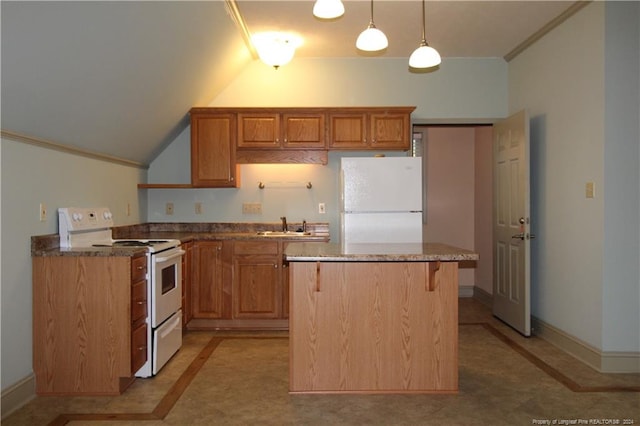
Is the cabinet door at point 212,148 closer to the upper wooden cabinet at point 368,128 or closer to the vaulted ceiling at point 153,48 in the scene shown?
the vaulted ceiling at point 153,48

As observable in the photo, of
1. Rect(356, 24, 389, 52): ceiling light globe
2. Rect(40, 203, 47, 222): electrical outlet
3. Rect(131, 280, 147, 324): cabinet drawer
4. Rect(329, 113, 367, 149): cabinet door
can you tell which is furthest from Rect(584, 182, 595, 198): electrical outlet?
Rect(40, 203, 47, 222): electrical outlet

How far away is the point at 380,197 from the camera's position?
4.29 metres

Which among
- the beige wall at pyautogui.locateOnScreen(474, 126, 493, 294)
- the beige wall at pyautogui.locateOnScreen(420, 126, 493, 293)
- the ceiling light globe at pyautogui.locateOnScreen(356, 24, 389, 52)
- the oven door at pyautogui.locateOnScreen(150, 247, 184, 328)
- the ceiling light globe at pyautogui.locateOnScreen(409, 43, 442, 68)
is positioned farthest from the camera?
the beige wall at pyautogui.locateOnScreen(420, 126, 493, 293)

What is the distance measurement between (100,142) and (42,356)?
5.30ft

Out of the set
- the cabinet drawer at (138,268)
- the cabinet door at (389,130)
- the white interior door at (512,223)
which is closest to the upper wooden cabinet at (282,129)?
the cabinet door at (389,130)

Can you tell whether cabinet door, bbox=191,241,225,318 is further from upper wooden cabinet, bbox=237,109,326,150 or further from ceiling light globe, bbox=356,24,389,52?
ceiling light globe, bbox=356,24,389,52

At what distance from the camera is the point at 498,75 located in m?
5.13

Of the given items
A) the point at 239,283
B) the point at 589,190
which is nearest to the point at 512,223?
the point at 589,190

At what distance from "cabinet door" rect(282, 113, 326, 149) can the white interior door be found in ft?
5.79

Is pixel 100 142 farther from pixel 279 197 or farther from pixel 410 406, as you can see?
pixel 410 406

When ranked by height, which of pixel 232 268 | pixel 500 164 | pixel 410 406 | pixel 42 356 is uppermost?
pixel 500 164

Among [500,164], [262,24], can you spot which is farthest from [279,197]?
[500,164]

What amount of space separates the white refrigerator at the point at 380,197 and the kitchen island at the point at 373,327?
1.29 meters

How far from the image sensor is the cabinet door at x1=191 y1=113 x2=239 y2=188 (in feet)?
15.7
